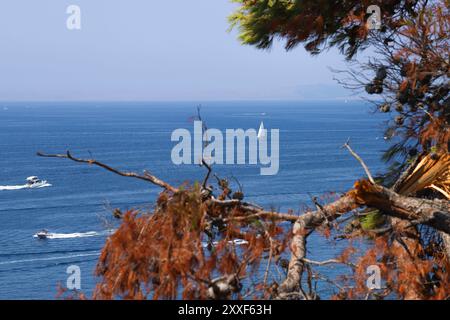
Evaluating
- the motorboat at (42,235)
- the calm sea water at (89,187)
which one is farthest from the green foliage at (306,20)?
the motorboat at (42,235)

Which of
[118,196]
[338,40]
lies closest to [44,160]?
[118,196]

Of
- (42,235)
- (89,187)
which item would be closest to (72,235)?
(42,235)

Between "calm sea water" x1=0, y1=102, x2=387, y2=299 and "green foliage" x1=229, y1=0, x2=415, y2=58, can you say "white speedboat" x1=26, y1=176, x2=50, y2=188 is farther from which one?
"green foliage" x1=229, y1=0, x2=415, y2=58

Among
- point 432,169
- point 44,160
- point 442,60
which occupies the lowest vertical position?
point 44,160

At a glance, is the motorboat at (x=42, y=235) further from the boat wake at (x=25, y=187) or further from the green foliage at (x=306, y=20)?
the green foliage at (x=306, y=20)

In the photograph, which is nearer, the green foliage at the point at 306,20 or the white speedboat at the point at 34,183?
the green foliage at the point at 306,20

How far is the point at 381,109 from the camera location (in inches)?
295

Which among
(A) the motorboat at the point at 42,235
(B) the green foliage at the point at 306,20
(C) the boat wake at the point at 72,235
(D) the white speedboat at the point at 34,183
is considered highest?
(B) the green foliage at the point at 306,20

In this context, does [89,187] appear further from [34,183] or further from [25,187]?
[25,187]

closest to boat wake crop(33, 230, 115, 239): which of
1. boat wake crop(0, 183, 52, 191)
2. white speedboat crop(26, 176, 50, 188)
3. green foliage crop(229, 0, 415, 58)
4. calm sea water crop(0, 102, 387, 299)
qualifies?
calm sea water crop(0, 102, 387, 299)

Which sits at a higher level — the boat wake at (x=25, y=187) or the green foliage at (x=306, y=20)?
the green foliage at (x=306, y=20)
